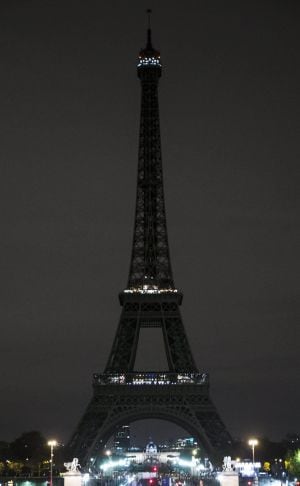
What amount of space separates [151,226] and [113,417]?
28791 millimetres

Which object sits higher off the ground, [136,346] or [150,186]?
[150,186]

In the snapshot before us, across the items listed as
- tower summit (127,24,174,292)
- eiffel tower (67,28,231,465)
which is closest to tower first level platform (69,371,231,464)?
eiffel tower (67,28,231,465)

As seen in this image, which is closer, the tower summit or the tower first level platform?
the tower first level platform

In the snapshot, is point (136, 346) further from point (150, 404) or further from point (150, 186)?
point (150, 186)

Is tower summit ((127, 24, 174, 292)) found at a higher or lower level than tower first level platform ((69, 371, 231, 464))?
higher

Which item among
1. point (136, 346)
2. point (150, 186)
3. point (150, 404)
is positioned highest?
point (150, 186)

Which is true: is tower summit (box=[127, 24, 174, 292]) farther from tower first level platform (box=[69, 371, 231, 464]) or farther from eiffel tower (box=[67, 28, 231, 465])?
tower first level platform (box=[69, 371, 231, 464])

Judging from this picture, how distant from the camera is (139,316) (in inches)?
4879

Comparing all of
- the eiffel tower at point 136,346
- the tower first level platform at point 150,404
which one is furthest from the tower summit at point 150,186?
the tower first level platform at point 150,404

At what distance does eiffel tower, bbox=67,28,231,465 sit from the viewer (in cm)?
11750

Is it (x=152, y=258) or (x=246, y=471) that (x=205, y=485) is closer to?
(x=246, y=471)

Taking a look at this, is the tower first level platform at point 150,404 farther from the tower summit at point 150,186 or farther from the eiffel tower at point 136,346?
the tower summit at point 150,186

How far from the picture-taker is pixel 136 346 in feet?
406

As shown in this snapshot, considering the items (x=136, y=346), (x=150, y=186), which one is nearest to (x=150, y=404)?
(x=136, y=346)
